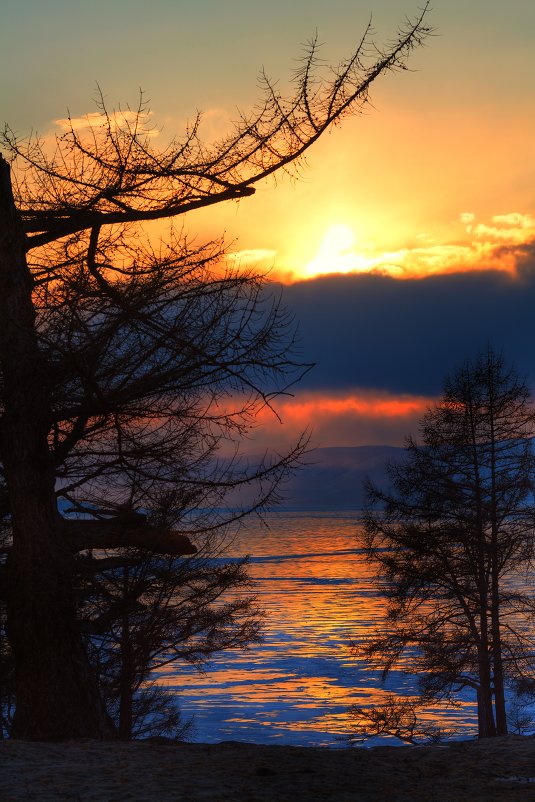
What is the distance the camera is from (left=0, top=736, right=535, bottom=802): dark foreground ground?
20.7ft

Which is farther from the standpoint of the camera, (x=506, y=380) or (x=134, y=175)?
(x=506, y=380)

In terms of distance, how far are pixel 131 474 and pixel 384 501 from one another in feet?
70.0

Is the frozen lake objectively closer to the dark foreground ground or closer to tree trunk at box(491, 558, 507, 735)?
tree trunk at box(491, 558, 507, 735)

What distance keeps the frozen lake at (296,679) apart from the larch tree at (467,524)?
7.97ft

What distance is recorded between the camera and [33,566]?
932cm

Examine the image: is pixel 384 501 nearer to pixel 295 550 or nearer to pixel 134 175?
pixel 134 175

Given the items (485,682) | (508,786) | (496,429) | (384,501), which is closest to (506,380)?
(496,429)

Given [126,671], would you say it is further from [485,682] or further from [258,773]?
[485,682]

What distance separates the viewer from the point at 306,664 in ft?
185

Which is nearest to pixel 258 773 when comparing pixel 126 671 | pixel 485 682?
pixel 126 671

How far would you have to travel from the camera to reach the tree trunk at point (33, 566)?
364 inches

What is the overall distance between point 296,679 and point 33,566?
45.4 metres

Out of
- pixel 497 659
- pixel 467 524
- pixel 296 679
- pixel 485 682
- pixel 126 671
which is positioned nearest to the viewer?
pixel 126 671

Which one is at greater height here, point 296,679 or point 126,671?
point 296,679
